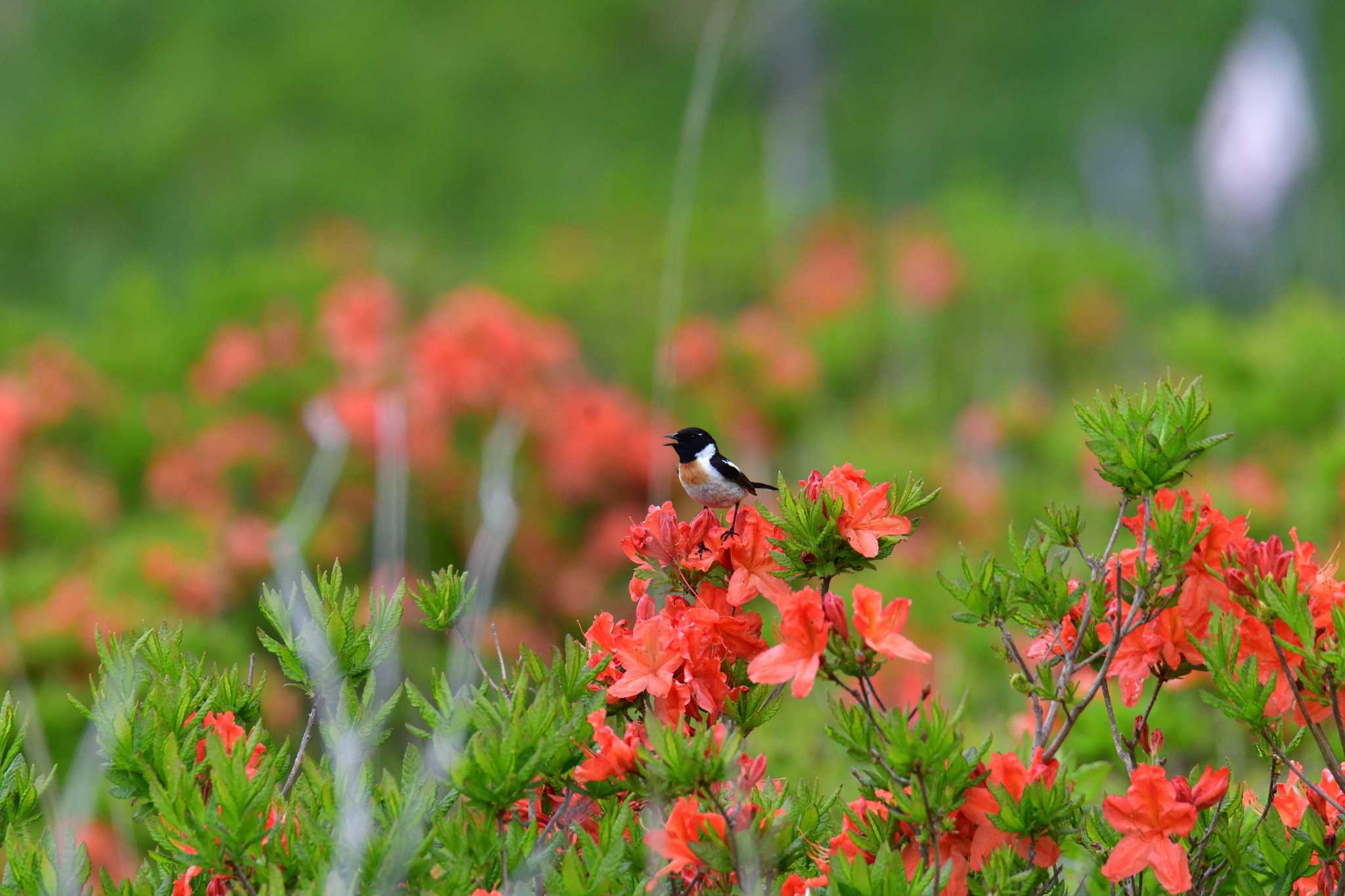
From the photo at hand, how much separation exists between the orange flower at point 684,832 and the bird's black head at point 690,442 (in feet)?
2.55

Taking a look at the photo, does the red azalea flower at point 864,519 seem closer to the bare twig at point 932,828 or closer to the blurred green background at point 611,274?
the blurred green background at point 611,274

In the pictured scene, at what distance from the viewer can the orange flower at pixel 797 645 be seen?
1.41 meters

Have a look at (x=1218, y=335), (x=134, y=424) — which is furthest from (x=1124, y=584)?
(x=134, y=424)

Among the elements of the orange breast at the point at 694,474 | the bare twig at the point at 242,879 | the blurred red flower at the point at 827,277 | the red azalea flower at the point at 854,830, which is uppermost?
the blurred red flower at the point at 827,277

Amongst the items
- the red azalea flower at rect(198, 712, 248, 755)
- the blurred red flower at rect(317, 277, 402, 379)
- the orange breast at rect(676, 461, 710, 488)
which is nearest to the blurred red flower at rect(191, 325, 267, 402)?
the blurred red flower at rect(317, 277, 402, 379)

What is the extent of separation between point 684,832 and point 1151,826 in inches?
19.0

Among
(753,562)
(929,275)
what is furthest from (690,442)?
(929,275)

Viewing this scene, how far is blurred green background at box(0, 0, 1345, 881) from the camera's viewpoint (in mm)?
5176

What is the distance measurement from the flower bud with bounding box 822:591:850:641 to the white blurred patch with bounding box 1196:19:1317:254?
25.9 feet

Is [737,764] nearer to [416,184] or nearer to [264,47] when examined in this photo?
[416,184]

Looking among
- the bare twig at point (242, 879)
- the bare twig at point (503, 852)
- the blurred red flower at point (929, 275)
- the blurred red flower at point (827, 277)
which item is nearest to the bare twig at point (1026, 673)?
the bare twig at point (503, 852)

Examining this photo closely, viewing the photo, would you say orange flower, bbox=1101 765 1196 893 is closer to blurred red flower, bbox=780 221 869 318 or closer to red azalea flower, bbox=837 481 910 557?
red azalea flower, bbox=837 481 910 557

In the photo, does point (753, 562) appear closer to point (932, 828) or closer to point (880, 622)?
point (880, 622)

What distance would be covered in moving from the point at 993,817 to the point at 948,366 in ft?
21.0
